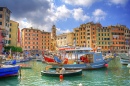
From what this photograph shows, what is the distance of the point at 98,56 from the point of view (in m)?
38.1

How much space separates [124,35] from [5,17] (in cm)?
5821

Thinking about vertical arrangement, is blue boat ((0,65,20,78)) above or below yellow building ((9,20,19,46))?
below

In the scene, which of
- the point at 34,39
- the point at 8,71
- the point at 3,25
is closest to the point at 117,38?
the point at 34,39

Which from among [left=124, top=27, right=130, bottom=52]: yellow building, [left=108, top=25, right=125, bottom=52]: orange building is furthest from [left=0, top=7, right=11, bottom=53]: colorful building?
[left=124, top=27, right=130, bottom=52]: yellow building

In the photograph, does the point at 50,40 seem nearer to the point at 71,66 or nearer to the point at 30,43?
the point at 30,43

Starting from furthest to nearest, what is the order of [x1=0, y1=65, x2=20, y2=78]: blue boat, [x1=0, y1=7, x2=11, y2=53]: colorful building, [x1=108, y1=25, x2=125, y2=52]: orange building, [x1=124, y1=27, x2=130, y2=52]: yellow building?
[x1=124, y1=27, x2=130, y2=52]: yellow building, [x1=108, y1=25, x2=125, y2=52]: orange building, [x1=0, y1=7, x2=11, y2=53]: colorful building, [x1=0, y1=65, x2=20, y2=78]: blue boat

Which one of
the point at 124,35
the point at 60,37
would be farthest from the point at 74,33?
the point at 124,35

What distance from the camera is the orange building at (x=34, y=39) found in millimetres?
90812

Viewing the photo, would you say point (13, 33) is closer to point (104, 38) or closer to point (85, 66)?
point (85, 66)

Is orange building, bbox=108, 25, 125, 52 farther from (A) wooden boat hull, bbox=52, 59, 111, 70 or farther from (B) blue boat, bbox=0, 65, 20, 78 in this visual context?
(B) blue boat, bbox=0, 65, 20, 78

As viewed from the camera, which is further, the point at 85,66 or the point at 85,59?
the point at 85,59

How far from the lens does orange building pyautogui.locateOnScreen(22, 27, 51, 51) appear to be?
3575 inches

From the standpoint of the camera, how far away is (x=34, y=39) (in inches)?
3666

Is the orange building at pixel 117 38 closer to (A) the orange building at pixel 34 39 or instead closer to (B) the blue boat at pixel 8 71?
(A) the orange building at pixel 34 39
